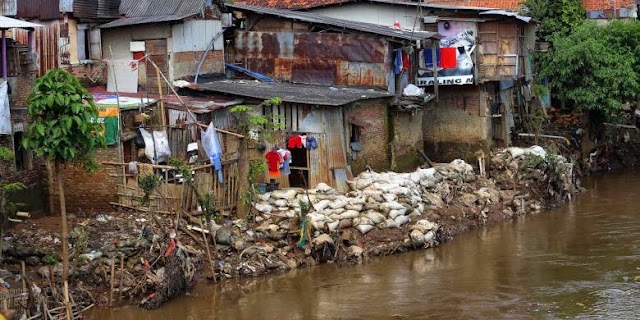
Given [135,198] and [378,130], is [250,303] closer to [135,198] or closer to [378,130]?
[135,198]

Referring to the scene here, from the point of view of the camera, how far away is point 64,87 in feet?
49.9

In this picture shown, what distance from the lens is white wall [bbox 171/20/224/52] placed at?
22.8 metres

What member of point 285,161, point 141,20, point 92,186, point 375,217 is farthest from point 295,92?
point 92,186

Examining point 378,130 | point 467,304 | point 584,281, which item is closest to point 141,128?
point 378,130

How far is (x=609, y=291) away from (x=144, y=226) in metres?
8.62

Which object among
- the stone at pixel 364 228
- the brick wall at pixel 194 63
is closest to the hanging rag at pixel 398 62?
the brick wall at pixel 194 63

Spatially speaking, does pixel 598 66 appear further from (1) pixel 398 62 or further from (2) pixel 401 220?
(2) pixel 401 220

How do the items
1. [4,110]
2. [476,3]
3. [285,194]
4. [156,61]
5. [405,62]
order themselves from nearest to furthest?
1. [4,110]
2. [285,194]
3. [156,61]
4. [405,62]
5. [476,3]

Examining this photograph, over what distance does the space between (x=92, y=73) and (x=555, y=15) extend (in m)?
15.3

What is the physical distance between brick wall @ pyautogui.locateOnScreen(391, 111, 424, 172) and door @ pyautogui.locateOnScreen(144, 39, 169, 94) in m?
5.77

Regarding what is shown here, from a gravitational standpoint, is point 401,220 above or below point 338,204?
below

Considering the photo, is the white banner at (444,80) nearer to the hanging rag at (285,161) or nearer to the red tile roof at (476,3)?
the red tile roof at (476,3)

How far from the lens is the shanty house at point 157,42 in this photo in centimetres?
2269

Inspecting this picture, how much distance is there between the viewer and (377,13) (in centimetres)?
2647
